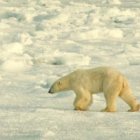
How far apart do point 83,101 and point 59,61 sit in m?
3.80

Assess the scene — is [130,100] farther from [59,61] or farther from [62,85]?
[59,61]

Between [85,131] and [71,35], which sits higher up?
[85,131]

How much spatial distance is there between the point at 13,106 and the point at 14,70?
2.91 metres

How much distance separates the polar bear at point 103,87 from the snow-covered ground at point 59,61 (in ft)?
0.45

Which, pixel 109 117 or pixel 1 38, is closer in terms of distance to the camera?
pixel 109 117

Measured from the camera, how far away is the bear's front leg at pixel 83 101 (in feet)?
17.0

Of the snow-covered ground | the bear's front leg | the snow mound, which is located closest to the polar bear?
the bear's front leg

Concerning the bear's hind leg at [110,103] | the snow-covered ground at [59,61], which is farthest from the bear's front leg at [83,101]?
the bear's hind leg at [110,103]

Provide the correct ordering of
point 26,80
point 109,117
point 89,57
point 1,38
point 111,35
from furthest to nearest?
point 111,35 < point 1,38 < point 89,57 < point 26,80 < point 109,117

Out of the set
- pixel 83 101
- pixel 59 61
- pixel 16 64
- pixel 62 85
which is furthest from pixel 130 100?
pixel 59 61

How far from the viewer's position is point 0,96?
6.07 meters

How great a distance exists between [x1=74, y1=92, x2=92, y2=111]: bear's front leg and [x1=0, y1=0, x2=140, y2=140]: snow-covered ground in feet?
0.36

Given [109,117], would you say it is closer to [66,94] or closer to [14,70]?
[66,94]

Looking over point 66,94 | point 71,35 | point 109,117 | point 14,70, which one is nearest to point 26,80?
point 14,70
